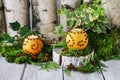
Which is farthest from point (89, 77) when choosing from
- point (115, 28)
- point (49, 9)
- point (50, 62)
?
point (49, 9)

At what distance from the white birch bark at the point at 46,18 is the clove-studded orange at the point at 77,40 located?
0.20 metres

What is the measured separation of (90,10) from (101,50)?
0.61 ft

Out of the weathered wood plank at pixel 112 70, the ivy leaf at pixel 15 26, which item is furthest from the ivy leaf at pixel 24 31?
the weathered wood plank at pixel 112 70

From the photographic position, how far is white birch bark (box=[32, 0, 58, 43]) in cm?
119

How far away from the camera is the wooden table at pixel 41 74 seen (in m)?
0.94

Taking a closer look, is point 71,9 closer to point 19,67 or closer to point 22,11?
point 22,11

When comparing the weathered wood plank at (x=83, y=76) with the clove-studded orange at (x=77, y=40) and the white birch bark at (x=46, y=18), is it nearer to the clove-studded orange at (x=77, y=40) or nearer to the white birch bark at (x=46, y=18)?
the clove-studded orange at (x=77, y=40)

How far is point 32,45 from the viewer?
1.07 metres

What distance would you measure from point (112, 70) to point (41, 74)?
0.92 feet

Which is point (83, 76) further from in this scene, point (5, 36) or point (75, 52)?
point (5, 36)

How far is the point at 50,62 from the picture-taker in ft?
3.47

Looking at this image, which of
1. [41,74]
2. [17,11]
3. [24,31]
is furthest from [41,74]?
[17,11]

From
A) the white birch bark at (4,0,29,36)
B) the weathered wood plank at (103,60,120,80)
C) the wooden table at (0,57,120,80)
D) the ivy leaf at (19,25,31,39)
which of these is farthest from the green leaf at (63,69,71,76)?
the white birch bark at (4,0,29,36)

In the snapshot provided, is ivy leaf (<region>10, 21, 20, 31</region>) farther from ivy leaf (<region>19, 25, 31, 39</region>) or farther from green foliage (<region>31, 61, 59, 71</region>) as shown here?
green foliage (<region>31, 61, 59, 71</region>)
